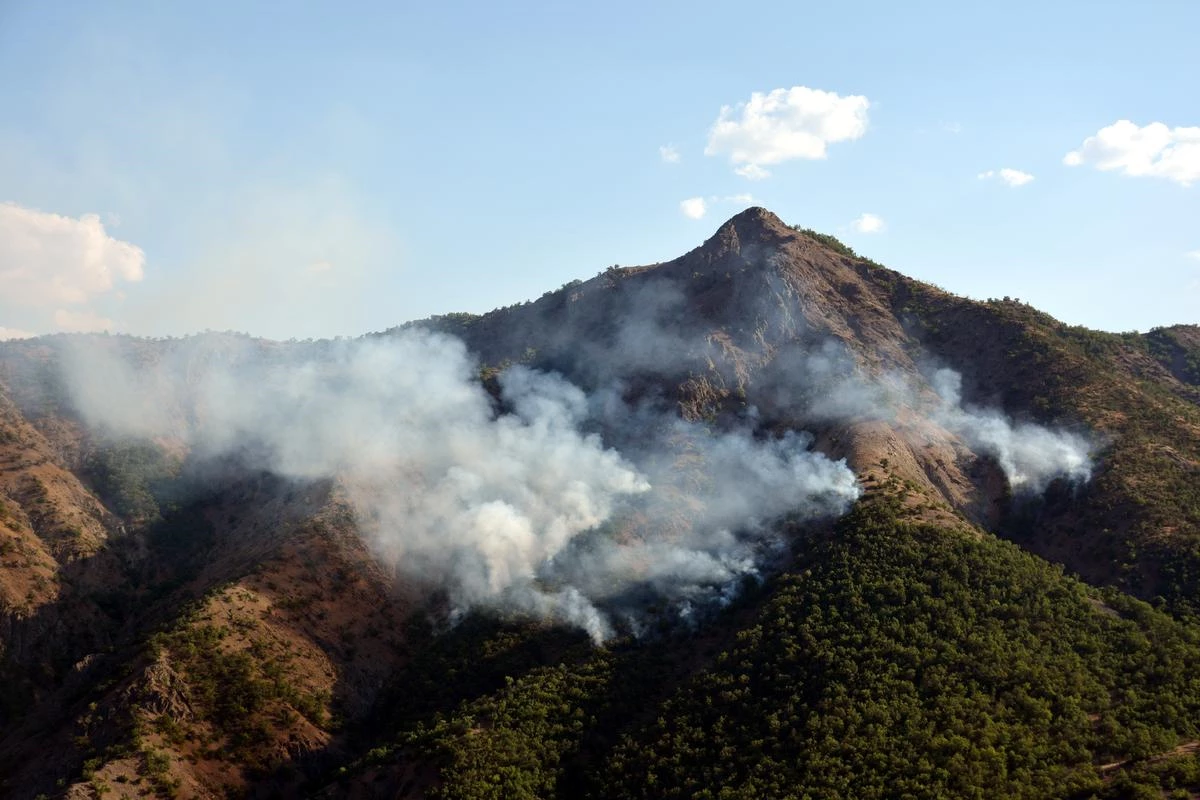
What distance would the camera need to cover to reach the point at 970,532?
212 feet

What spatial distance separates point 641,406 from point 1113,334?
6089cm

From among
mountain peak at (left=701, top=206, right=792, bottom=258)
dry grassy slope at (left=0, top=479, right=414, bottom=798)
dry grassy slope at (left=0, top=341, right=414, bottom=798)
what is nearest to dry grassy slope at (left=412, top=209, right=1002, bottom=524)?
mountain peak at (left=701, top=206, right=792, bottom=258)

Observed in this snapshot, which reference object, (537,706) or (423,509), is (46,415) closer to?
(423,509)

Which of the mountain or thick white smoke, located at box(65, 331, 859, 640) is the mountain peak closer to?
the mountain

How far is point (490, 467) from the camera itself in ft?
273

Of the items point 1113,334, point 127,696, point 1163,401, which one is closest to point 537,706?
point 127,696

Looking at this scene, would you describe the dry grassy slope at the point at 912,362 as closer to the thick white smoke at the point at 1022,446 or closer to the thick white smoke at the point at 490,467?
the thick white smoke at the point at 1022,446

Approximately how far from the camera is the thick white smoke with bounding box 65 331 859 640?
7044 cm

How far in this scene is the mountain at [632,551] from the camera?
1949 inches

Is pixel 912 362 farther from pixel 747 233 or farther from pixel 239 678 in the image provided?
pixel 239 678

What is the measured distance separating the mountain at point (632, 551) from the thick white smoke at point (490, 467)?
404 mm

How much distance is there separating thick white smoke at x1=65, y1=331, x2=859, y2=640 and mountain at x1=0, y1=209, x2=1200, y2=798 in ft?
1.33

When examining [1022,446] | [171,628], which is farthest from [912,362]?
[171,628]

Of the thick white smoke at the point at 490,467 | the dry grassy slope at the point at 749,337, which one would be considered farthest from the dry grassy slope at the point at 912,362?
the thick white smoke at the point at 490,467
